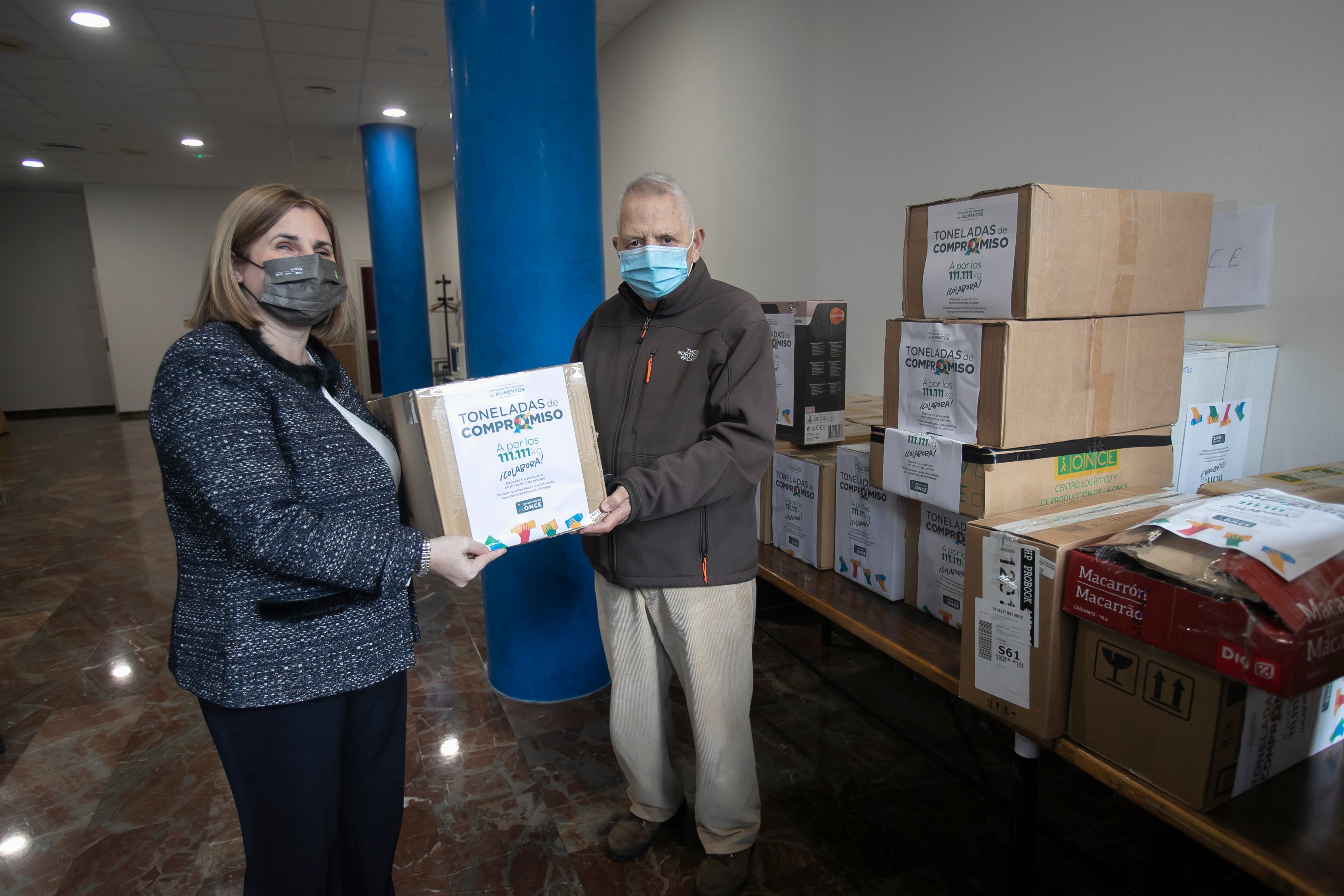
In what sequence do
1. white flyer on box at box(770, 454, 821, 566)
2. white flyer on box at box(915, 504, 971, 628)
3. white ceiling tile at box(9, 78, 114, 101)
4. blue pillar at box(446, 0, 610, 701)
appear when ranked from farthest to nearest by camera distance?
white ceiling tile at box(9, 78, 114, 101), blue pillar at box(446, 0, 610, 701), white flyer on box at box(770, 454, 821, 566), white flyer on box at box(915, 504, 971, 628)

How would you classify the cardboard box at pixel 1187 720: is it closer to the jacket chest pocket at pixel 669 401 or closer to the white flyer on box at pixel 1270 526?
the white flyer on box at pixel 1270 526

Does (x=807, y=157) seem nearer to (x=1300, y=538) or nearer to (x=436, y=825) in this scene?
(x=1300, y=538)

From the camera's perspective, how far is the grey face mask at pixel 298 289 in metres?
1.13

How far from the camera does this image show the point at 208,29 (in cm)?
432

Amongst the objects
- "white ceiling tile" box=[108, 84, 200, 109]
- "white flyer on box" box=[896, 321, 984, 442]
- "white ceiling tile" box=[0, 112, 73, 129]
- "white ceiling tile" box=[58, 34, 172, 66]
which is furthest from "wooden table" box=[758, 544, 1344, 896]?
"white ceiling tile" box=[0, 112, 73, 129]

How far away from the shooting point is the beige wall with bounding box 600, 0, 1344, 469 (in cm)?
153

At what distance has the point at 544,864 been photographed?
1770mm

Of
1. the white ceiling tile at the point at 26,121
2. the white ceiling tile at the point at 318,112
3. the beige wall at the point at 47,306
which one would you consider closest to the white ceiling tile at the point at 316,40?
the white ceiling tile at the point at 318,112

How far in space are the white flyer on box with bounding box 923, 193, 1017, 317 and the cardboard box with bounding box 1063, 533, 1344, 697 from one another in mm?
510

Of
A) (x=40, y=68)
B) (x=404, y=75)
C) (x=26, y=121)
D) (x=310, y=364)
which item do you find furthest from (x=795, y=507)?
(x=26, y=121)

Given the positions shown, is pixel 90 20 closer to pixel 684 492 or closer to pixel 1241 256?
pixel 684 492

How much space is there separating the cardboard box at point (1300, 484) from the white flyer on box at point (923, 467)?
0.42 metres

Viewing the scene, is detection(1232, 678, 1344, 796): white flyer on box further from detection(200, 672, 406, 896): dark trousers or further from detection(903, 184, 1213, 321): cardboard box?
detection(200, 672, 406, 896): dark trousers

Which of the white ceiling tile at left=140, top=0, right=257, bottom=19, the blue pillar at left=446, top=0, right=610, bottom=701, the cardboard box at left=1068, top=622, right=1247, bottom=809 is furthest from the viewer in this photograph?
the white ceiling tile at left=140, top=0, right=257, bottom=19
